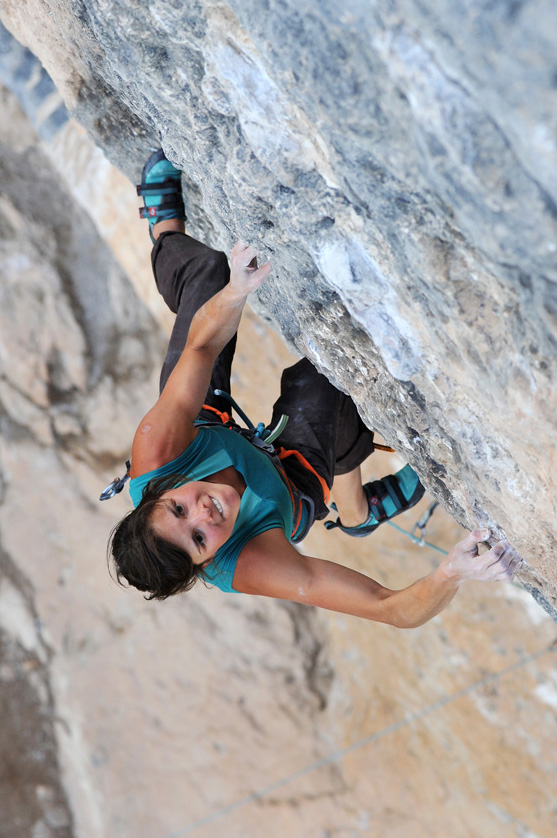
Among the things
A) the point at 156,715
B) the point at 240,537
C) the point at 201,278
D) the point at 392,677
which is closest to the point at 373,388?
the point at 240,537

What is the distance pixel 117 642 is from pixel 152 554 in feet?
8.68

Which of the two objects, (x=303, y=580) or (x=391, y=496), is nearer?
(x=303, y=580)

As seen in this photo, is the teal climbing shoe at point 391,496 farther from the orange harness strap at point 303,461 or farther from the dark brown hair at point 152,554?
the dark brown hair at point 152,554

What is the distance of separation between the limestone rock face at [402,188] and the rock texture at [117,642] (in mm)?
1527

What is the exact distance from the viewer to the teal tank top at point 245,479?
1.29 metres

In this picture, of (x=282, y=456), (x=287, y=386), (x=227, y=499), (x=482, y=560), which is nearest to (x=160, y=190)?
(x=287, y=386)

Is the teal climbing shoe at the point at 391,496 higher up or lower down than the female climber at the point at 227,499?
lower down

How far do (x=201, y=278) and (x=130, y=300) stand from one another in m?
2.16

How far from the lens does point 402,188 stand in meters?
0.76

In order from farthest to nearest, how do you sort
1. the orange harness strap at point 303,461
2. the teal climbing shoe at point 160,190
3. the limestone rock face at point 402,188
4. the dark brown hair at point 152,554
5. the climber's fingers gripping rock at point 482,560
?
the teal climbing shoe at point 160,190 < the orange harness strap at point 303,461 < the dark brown hair at point 152,554 < the climber's fingers gripping rock at point 482,560 < the limestone rock face at point 402,188

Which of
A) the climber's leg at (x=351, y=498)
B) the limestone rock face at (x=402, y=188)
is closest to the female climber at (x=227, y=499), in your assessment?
the limestone rock face at (x=402, y=188)

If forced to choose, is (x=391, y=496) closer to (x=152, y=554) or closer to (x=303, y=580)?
(x=303, y=580)

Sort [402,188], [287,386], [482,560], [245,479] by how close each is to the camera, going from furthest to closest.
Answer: [287,386], [245,479], [482,560], [402,188]

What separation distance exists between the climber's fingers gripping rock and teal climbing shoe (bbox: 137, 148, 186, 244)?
47.6 inches
